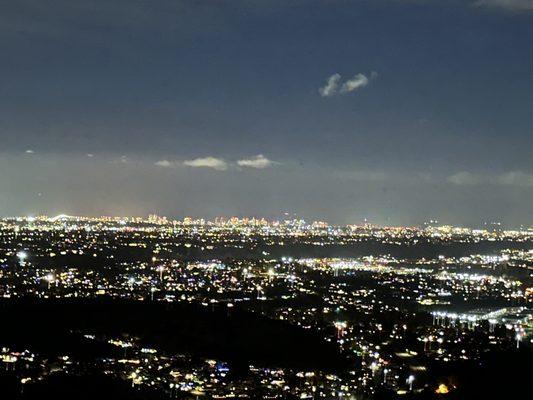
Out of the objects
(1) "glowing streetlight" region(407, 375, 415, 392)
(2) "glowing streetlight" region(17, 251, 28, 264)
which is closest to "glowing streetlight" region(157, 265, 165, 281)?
(2) "glowing streetlight" region(17, 251, 28, 264)

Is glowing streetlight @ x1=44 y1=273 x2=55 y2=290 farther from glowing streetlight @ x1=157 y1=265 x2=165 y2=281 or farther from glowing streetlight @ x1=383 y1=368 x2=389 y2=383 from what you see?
glowing streetlight @ x1=383 y1=368 x2=389 y2=383

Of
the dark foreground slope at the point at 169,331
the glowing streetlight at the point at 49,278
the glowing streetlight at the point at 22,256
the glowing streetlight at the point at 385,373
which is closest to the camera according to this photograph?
the glowing streetlight at the point at 385,373

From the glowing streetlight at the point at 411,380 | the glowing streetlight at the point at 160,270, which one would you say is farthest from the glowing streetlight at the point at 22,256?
the glowing streetlight at the point at 411,380

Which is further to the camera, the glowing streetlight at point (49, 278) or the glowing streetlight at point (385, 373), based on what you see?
the glowing streetlight at point (49, 278)

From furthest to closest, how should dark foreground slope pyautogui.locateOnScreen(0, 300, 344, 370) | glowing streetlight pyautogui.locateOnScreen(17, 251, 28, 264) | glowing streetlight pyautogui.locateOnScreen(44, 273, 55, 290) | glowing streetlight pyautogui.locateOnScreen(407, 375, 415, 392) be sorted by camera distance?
glowing streetlight pyautogui.locateOnScreen(17, 251, 28, 264), glowing streetlight pyautogui.locateOnScreen(44, 273, 55, 290), dark foreground slope pyautogui.locateOnScreen(0, 300, 344, 370), glowing streetlight pyautogui.locateOnScreen(407, 375, 415, 392)

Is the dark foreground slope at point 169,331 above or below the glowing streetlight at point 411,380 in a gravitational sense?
above

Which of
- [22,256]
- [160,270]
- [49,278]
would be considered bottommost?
[49,278]

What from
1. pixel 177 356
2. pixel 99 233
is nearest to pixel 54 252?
pixel 99 233

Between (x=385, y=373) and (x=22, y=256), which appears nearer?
(x=385, y=373)

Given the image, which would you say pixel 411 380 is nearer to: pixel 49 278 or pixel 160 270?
pixel 49 278

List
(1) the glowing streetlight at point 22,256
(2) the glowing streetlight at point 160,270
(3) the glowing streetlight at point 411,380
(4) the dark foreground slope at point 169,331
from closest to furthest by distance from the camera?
(3) the glowing streetlight at point 411,380 → (4) the dark foreground slope at point 169,331 → (2) the glowing streetlight at point 160,270 → (1) the glowing streetlight at point 22,256

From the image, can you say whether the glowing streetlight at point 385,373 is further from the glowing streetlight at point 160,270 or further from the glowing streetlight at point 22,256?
the glowing streetlight at point 22,256

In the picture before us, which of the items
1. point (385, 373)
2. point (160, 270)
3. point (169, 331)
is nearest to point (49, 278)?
point (160, 270)
